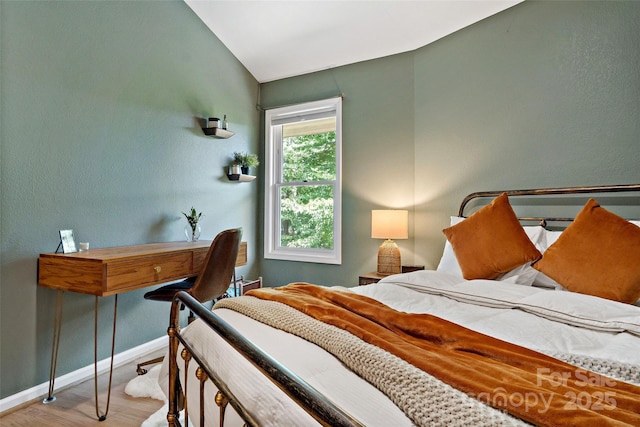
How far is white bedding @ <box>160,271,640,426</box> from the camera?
2.64ft

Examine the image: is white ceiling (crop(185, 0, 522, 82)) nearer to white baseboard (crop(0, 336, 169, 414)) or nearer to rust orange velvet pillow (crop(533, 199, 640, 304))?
rust orange velvet pillow (crop(533, 199, 640, 304))

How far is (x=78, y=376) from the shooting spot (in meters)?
2.29

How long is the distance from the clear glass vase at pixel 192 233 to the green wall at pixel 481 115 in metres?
1.10

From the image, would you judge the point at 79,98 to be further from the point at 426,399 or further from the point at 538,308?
the point at 538,308

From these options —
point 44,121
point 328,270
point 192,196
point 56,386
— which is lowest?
point 56,386

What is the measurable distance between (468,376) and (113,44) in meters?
2.96

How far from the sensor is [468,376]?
0.84m

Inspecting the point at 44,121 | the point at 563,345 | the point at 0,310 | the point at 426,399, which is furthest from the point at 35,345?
the point at 563,345

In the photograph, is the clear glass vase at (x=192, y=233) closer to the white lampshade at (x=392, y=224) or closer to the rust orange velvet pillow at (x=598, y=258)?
the white lampshade at (x=392, y=224)

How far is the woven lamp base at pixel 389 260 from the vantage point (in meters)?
3.00

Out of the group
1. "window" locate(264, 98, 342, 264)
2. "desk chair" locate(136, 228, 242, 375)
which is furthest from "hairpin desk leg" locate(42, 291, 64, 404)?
"window" locate(264, 98, 342, 264)

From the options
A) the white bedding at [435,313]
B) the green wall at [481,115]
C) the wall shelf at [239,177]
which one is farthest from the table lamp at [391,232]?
the wall shelf at [239,177]

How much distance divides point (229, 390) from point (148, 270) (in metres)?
1.51

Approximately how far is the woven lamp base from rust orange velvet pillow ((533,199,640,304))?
118cm
